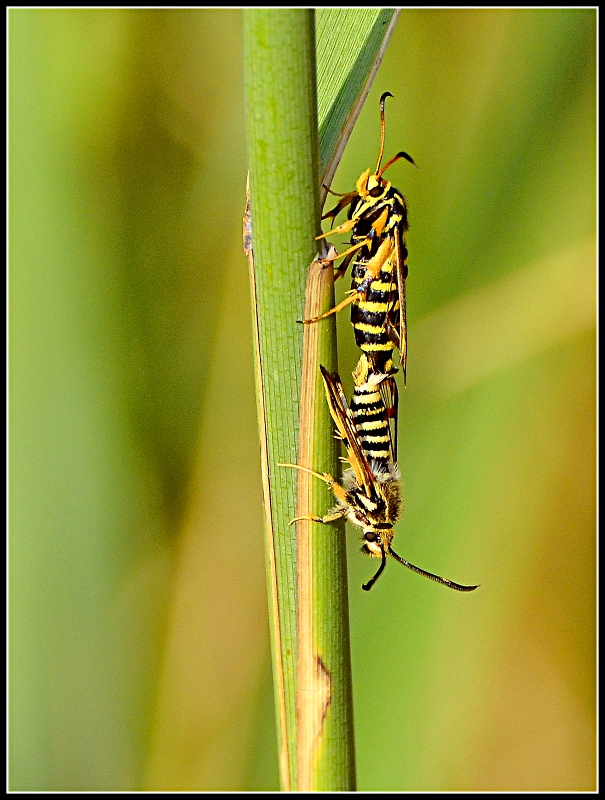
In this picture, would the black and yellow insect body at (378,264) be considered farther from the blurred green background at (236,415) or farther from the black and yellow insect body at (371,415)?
the blurred green background at (236,415)

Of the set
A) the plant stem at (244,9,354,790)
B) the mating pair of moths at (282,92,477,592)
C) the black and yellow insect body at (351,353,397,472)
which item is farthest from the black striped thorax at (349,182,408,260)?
the plant stem at (244,9,354,790)

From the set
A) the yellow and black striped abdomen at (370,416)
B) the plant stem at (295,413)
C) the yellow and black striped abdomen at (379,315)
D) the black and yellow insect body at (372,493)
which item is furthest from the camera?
the yellow and black striped abdomen at (370,416)

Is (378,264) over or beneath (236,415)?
over

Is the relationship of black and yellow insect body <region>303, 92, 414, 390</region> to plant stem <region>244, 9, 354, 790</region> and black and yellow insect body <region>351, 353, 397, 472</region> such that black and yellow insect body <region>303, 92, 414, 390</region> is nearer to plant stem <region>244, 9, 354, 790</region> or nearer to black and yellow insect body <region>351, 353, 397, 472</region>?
black and yellow insect body <region>351, 353, 397, 472</region>

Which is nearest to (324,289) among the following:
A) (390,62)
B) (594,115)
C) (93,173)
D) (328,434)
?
(328,434)

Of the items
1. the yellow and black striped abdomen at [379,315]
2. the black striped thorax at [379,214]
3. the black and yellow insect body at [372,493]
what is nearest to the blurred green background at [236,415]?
the black and yellow insect body at [372,493]

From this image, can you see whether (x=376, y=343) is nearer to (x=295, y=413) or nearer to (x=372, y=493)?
(x=372, y=493)

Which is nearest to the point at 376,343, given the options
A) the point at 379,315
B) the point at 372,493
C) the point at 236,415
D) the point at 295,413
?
the point at 379,315

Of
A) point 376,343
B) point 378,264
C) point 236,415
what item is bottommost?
point 236,415
